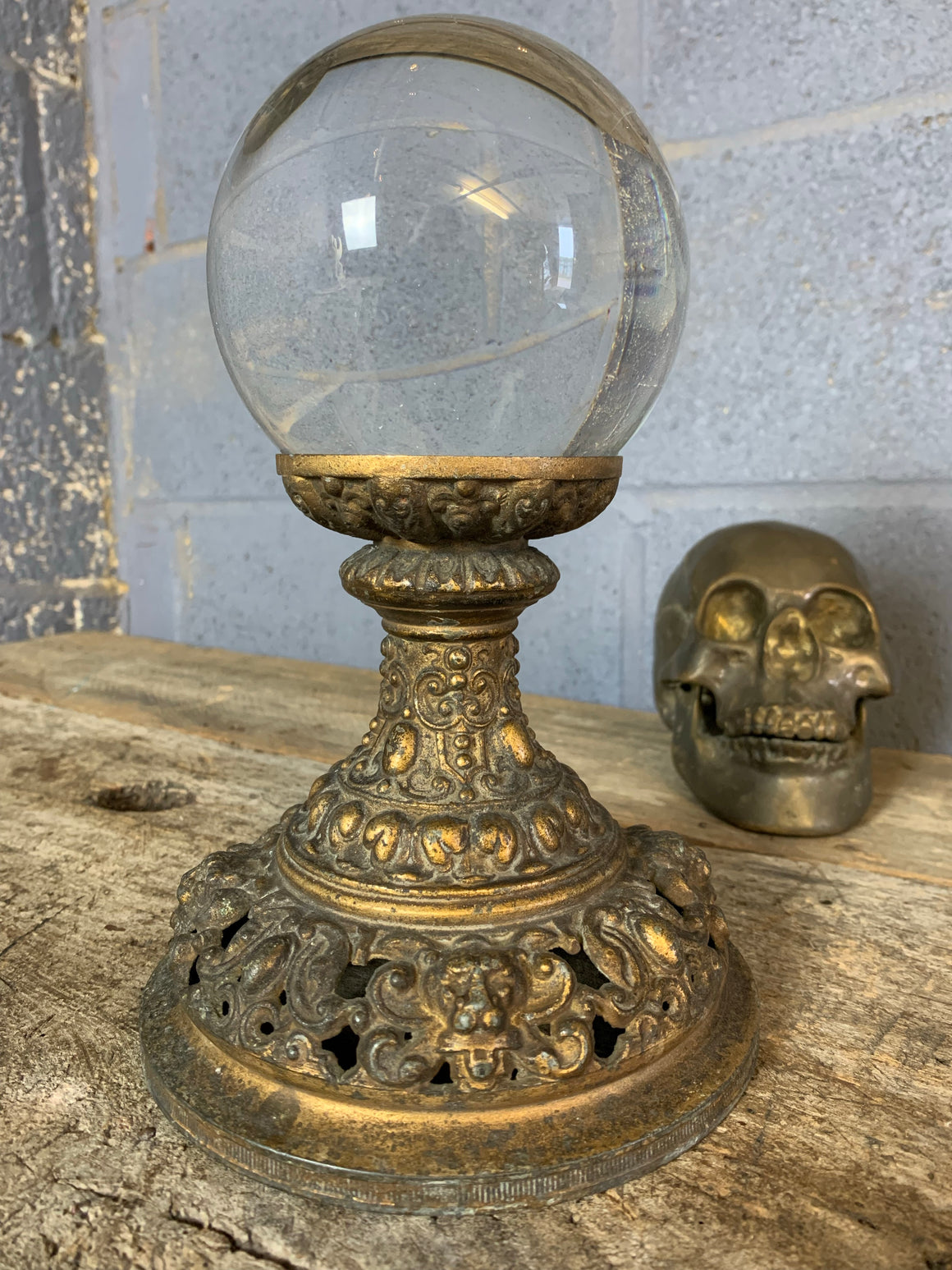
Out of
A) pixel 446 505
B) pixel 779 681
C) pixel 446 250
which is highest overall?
pixel 446 250

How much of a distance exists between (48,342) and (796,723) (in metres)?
1.46

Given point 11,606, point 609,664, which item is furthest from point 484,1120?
point 11,606

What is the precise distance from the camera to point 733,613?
2.97 feet

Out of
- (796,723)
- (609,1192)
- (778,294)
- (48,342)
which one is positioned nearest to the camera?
(609,1192)

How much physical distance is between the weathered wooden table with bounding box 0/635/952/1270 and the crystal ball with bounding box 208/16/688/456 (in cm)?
36

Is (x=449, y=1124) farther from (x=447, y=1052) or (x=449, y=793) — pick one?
(x=449, y=793)

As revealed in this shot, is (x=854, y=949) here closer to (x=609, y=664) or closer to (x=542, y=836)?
(x=542, y=836)

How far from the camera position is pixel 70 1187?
0.43 m

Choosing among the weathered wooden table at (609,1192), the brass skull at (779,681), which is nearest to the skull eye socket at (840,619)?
the brass skull at (779,681)

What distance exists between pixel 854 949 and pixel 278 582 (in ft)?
3.94

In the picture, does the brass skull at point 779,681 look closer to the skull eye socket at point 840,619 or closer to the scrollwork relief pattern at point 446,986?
the skull eye socket at point 840,619

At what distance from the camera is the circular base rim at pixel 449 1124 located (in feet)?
1.41

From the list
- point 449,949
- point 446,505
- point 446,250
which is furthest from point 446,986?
point 446,250

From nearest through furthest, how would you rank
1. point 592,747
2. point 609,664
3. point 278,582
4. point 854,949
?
point 854,949, point 592,747, point 609,664, point 278,582
